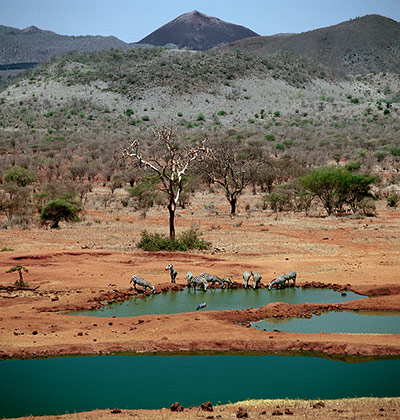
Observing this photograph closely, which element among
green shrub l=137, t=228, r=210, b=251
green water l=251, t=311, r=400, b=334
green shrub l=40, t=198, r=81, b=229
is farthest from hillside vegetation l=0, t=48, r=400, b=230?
green water l=251, t=311, r=400, b=334

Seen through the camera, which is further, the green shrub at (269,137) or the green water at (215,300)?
the green shrub at (269,137)

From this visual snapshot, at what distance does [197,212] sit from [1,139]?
40827mm

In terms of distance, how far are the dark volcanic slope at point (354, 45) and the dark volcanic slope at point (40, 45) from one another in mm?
62466

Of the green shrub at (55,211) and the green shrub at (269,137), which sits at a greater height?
the green shrub at (269,137)

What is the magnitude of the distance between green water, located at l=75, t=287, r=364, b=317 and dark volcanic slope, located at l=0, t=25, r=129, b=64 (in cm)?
17301

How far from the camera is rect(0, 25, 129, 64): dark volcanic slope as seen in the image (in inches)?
6959

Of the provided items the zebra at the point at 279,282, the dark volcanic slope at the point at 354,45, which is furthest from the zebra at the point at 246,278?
the dark volcanic slope at the point at 354,45

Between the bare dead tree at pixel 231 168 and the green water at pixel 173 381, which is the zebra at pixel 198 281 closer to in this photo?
the green water at pixel 173 381

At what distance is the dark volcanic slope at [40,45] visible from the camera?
580ft

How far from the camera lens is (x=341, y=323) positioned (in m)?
12.2

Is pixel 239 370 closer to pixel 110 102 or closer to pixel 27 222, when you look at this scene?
pixel 27 222

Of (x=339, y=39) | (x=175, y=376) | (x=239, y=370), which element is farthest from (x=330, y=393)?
(x=339, y=39)

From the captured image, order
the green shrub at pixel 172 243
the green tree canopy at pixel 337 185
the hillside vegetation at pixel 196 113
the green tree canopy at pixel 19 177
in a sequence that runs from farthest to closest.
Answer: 1. the hillside vegetation at pixel 196 113
2. the green tree canopy at pixel 19 177
3. the green tree canopy at pixel 337 185
4. the green shrub at pixel 172 243

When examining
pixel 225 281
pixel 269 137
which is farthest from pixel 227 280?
pixel 269 137
